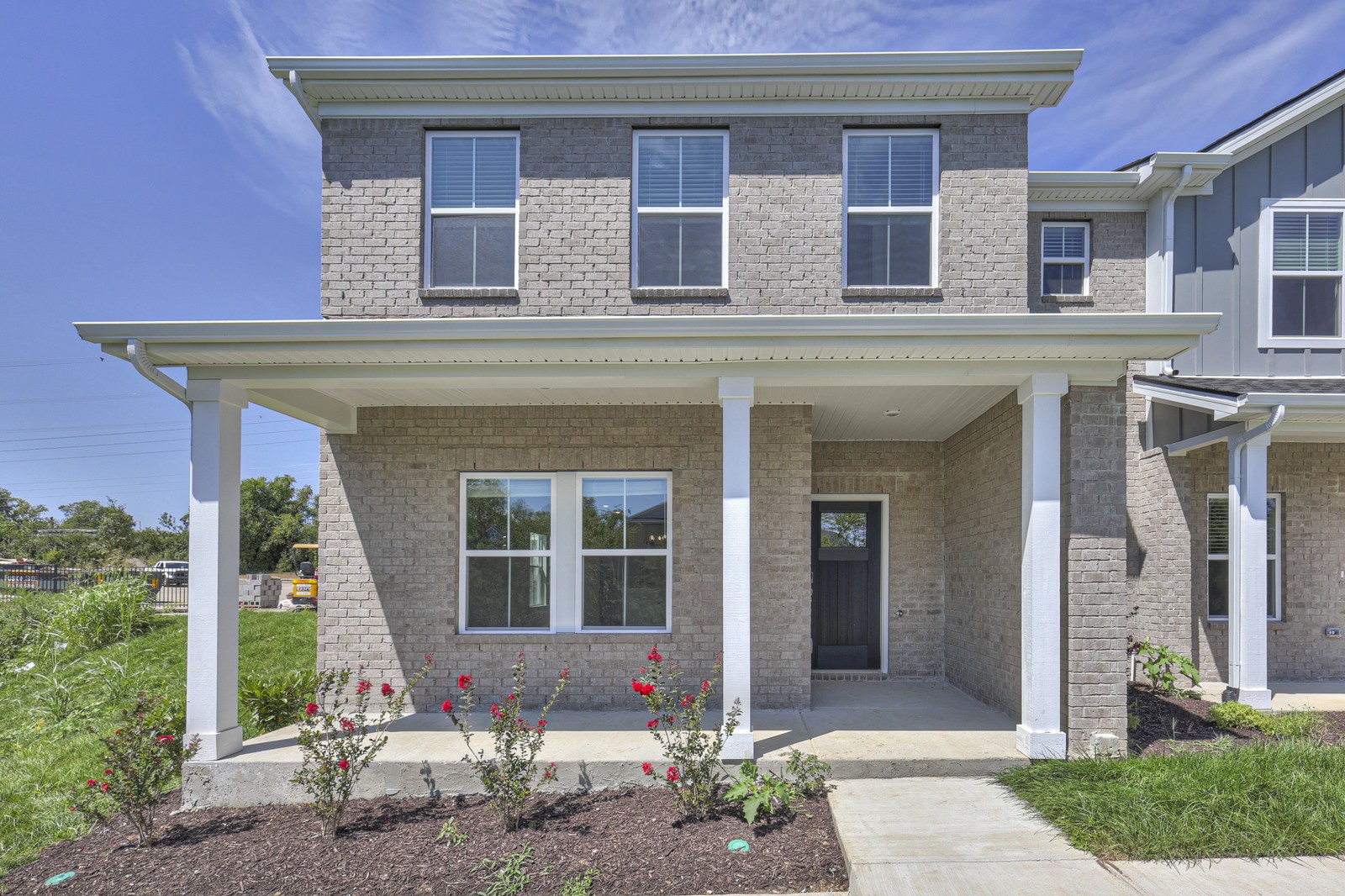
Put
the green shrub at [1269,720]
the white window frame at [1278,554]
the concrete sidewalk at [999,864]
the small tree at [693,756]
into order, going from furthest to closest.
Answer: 1. the white window frame at [1278,554]
2. the green shrub at [1269,720]
3. the small tree at [693,756]
4. the concrete sidewalk at [999,864]

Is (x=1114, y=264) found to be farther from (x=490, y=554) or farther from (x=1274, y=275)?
(x=490, y=554)

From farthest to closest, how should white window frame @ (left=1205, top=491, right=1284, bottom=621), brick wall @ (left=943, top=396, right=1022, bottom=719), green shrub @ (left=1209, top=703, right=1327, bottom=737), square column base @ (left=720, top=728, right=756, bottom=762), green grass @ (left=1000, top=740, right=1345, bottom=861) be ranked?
white window frame @ (left=1205, top=491, right=1284, bottom=621) < green shrub @ (left=1209, top=703, right=1327, bottom=737) < brick wall @ (left=943, top=396, right=1022, bottom=719) < square column base @ (left=720, top=728, right=756, bottom=762) < green grass @ (left=1000, top=740, right=1345, bottom=861)

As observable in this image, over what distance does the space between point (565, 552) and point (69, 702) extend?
6.26 metres

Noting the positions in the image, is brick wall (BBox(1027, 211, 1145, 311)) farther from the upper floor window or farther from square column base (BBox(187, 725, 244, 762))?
square column base (BBox(187, 725, 244, 762))

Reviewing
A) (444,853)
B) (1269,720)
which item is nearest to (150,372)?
(444,853)

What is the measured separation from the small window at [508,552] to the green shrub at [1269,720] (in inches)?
249

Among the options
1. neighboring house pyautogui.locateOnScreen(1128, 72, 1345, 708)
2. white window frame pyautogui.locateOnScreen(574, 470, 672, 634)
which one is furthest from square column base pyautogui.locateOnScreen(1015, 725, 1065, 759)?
neighboring house pyautogui.locateOnScreen(1128, 72, 1345, 708)

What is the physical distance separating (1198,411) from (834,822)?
657 cm

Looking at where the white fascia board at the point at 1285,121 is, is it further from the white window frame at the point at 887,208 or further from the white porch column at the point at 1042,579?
the white porch column at the point at 1042,579

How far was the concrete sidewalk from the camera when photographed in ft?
12.2

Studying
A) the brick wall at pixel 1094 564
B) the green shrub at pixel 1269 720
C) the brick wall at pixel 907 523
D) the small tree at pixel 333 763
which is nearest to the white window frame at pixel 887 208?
the brick wall at pixel 1094 564

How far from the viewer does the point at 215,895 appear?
4066 mm

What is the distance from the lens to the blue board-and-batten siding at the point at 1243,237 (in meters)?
8.72

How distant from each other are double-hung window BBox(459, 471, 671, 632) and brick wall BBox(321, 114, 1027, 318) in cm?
168
